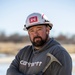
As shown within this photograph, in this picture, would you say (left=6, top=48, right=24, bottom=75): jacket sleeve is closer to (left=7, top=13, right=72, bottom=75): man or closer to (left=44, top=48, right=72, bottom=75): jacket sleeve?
(left=7, top=13, right=72, bottom=75): man

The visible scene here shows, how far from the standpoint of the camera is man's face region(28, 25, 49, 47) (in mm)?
5133

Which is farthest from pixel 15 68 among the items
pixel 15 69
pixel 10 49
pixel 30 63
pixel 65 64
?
pixel 10 49

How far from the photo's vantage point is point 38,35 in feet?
16.9

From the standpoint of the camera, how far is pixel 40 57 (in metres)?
5.07

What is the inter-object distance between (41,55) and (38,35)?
0.25 metres

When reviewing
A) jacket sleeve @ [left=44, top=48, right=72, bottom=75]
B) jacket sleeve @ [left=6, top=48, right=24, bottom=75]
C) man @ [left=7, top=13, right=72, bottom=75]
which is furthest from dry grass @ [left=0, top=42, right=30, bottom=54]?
jacket sleeve @ [left=44, top=48, right=72, bottom=75]

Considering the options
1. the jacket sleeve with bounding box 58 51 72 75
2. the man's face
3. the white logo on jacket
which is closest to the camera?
the jacket sleeve with bounding box 58 51 72 75

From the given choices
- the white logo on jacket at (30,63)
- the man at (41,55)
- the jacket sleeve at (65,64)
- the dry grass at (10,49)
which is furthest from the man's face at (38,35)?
the dry grass at (10,49)

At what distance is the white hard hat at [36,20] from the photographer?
5172 millimetres

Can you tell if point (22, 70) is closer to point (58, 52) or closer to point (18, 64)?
point (18, 64)

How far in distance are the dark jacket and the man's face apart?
2.8 inches

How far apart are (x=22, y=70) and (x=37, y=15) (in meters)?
0.72

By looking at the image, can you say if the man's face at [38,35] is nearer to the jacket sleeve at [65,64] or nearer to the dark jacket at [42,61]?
the dark jacket at [42,61]

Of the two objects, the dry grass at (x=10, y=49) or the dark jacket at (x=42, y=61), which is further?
the dry grass at (x=10, y=49)
